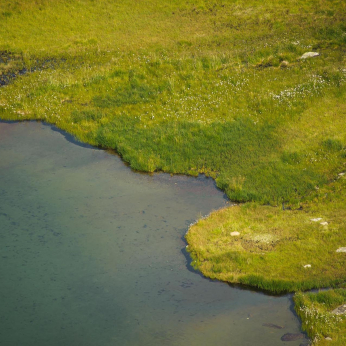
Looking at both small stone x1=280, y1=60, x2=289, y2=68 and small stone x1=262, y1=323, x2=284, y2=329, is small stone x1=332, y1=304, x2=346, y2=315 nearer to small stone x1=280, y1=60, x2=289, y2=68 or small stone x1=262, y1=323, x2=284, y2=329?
small stone x1=262, y1=323, x2=284, y2=329

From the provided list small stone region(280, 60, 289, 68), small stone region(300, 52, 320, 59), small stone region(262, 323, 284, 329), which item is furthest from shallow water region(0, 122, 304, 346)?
small stone region(300, 52, 320, 59)

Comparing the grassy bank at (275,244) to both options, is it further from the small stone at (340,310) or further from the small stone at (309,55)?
the small stone at (309,55)

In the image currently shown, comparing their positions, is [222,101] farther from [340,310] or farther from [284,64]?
[340,310]

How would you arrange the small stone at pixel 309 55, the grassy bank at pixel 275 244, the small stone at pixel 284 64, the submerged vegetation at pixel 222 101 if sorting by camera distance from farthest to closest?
the small stone at pixel 309 55 < the small stone at pixel 284 64 < the submerged vegetation at pixel 222 101 < the grassy bank at pixel 275 244

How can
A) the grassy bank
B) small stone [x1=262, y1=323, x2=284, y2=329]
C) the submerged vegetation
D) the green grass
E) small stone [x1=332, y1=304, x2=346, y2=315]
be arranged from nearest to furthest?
the green grass < small stone [x1=332, y1=304, x2=346, y2=315] < small stone [x1=262, y1=323, x2=284, y2=329] < the grassy bank < the submerged vegetation

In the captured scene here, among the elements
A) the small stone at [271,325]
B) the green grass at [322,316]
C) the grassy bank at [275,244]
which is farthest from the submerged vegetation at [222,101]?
the small stone at [271,325]
